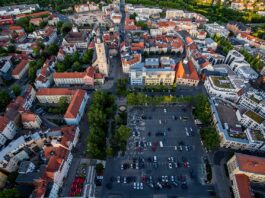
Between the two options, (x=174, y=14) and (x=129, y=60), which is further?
(x=174, y=14)

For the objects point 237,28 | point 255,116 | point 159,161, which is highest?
point 237,28

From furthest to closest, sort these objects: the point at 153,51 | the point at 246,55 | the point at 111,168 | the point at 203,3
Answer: the point at 203,3 < the point at 153,51 < the point at 246,55 < the point at 111,168

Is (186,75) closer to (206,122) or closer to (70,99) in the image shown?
(206,122)

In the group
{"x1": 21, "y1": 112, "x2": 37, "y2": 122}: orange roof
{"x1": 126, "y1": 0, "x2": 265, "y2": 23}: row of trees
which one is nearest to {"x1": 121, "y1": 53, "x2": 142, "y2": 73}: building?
{"x1": 21, "y1": 112, "x2": 37, "y2": 122}: orange roof

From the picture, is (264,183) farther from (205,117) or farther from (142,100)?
(142,100)

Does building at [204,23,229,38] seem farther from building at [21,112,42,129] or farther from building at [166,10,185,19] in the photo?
building at [21,112,42,129]

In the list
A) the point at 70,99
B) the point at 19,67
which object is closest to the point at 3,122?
the point at 70,99

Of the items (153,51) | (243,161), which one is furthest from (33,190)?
(153,51)
